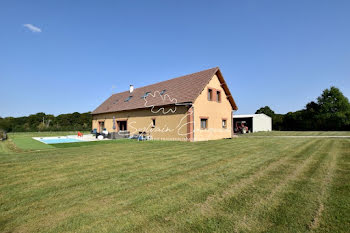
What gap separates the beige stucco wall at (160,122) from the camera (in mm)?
16109

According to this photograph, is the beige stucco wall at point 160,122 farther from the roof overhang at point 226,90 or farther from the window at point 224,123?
the window at point 224,123

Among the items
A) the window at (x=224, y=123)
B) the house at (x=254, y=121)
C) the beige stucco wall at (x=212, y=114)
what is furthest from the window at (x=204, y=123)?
the house at (x=254, y=121)

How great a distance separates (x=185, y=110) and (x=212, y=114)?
12.7ft

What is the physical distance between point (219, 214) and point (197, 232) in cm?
65

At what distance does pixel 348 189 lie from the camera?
13.4ft

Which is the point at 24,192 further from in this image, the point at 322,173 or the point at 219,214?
the point at 322,173

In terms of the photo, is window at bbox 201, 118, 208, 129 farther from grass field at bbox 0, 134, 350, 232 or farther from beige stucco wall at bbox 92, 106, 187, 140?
grass field at bbox 0, 134, 350, 232

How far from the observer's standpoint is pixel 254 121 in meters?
34.2

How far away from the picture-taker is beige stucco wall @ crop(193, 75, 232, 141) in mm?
16297

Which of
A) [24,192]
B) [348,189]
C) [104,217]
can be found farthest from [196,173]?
[24,192]

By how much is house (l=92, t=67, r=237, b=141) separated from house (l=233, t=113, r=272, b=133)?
13.9m

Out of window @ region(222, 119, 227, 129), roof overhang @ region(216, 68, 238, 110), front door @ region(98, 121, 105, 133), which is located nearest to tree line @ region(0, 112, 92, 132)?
front door @ region(98, 121, 105, 133)

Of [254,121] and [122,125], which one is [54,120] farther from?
[254,121]

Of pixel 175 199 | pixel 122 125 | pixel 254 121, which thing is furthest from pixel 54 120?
pixel 175 199
